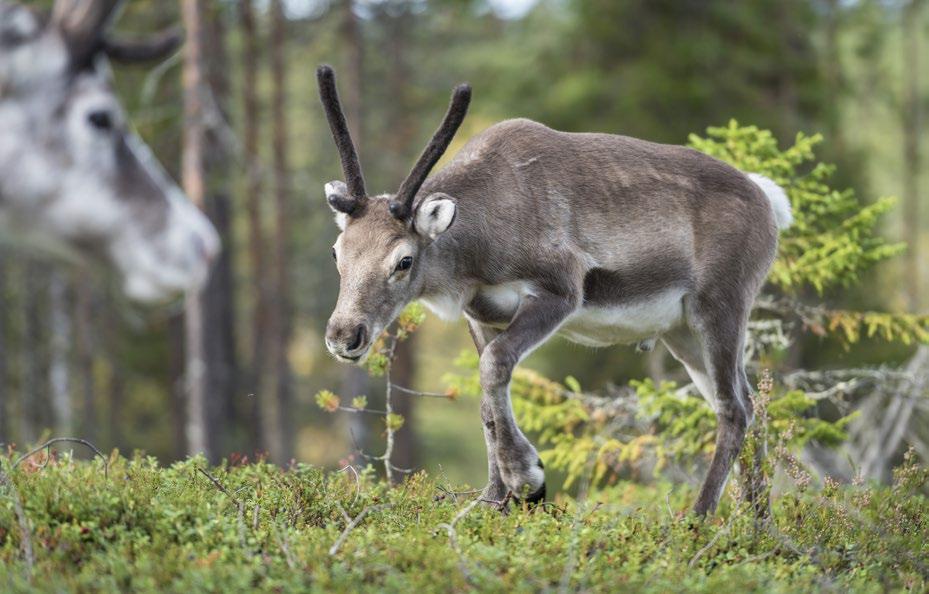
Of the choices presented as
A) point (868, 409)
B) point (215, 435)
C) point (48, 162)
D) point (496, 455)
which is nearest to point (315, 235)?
point (215, 435)

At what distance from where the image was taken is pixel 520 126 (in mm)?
7531

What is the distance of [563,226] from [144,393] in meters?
27.1

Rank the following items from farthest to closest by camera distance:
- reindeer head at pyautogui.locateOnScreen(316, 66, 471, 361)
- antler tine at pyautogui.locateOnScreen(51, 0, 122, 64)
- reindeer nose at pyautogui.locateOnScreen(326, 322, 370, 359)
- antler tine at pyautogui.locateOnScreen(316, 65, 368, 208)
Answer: antler tine at pyautogui.locateOnScreen(51, 0, 122, 64)
antler tine at pyautogui.locateOnScreen(316, 65, 368, 208)
reindeer head at pyautogui.locateOnScreen(316, 66, 471, 361)
reindeer nose at pyautogui.locateOnScreen(326, 322, 370, 359)

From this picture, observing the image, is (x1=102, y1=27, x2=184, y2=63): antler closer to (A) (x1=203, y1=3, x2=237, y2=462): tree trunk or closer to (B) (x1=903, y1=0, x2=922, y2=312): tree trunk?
(A) (x1=203, y1=3, x2=237, y2=462): tree trunk

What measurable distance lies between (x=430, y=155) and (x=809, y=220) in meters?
4.14

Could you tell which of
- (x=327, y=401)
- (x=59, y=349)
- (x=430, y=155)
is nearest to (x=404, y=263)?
(x=430, y=155)

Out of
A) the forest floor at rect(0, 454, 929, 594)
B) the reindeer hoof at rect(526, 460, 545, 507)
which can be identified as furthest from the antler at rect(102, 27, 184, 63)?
the reindeer hoof at rect(526, 460, 545, 507)

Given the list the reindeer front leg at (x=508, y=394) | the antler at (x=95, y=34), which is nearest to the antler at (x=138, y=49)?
the antler at (x=95, y=34)

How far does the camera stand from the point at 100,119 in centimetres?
852

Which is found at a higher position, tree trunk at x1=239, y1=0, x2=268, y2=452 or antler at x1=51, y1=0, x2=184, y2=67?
antler at x1=51, y1=0, x2=184, y2=67

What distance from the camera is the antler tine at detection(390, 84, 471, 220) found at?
6699mm

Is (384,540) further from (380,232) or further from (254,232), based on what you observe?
(254,232)

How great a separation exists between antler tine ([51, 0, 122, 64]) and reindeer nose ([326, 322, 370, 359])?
3.16 m

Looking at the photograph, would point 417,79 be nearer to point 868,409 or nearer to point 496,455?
point 868,409
